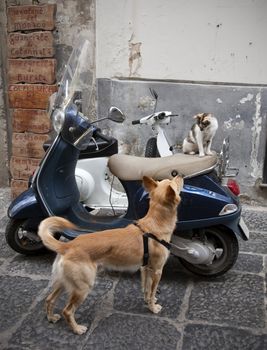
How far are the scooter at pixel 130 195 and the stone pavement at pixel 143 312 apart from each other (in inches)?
9.3

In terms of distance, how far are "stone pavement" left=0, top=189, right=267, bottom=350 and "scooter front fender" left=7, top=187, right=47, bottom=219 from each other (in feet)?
1.61

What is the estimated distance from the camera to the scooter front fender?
11.9 feet

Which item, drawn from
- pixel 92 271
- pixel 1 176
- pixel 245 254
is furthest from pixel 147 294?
pixel 1 176

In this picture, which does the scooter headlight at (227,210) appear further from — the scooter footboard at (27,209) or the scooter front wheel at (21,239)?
the scooter front wheel at (21,239)

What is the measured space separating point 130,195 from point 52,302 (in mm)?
1030

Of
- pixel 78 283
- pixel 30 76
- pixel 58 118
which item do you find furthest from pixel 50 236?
pixel 30 76

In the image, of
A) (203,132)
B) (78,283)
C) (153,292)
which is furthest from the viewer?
(203,132)

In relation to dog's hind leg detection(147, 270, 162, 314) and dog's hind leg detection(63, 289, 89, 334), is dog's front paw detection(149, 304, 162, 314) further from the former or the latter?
dog's hind leg detection(63, 289, 89, 334)

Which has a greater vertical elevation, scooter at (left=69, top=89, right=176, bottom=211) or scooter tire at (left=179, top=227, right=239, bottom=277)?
scooter at (left=69, top=89, right=176, bottom=211)

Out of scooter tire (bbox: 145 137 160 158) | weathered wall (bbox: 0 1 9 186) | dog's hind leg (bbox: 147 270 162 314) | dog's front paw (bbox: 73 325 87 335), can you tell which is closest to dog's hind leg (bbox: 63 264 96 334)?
dog's front paw (bbox: 73 325 87 335)

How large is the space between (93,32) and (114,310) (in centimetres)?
335

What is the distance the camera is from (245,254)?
4.04 meters

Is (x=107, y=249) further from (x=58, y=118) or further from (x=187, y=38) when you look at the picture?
(x=187, y=38)

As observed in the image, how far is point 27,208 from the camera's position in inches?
143
